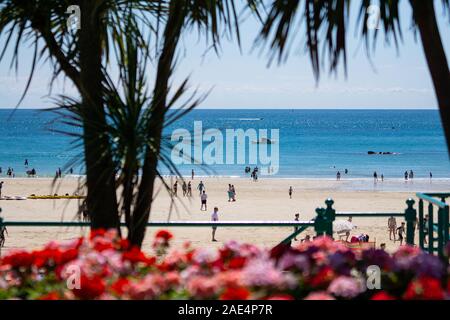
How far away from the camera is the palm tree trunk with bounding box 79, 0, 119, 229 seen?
528 cm

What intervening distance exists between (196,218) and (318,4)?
2959cm

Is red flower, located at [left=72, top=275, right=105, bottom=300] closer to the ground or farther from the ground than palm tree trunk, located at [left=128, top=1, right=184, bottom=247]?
closer to the ground

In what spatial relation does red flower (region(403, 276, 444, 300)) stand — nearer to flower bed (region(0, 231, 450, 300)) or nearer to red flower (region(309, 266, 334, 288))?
flower bed (region(0, 231, 450, 300))

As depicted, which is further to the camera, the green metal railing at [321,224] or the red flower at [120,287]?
the green metal railing at [321,224]

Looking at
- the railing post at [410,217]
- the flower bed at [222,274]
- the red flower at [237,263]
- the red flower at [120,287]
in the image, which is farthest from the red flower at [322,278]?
the railing post at [410,217]

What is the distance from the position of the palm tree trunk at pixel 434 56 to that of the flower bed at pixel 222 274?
3.25 feet

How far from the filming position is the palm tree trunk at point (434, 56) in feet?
15.3

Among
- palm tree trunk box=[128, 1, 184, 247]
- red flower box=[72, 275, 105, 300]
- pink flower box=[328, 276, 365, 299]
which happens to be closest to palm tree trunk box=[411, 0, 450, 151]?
pink flower box=[328, 276, 365, 299]

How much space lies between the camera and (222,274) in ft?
12.1

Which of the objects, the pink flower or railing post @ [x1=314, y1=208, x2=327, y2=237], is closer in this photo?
the pink flower

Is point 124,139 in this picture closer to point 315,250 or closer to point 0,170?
point 315,250

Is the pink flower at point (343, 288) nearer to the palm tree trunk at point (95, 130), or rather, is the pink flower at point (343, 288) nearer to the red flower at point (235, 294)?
the red flower at point (235, 294)

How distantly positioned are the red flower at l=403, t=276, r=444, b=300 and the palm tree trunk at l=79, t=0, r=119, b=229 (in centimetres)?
261

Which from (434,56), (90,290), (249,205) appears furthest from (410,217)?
(249,205)
